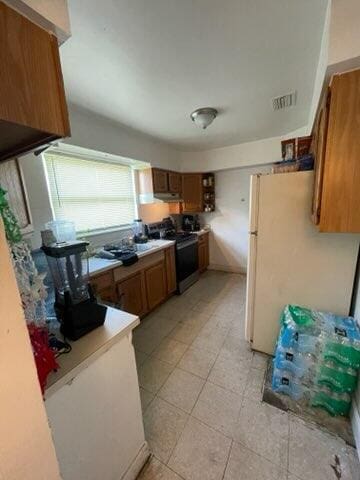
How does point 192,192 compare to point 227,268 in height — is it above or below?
above

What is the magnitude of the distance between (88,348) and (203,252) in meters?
3.41

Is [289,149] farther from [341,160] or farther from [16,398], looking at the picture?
[16,398]

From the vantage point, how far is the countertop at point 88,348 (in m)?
0.79

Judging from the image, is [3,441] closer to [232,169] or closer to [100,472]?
[100,472]

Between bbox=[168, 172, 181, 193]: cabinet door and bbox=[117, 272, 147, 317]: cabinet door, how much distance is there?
72.5 inches

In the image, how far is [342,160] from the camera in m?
1.14

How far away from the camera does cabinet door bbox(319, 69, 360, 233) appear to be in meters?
1.06

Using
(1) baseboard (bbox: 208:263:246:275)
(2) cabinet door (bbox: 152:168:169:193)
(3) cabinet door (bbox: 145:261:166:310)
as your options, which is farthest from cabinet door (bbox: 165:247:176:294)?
(1) baseboard (bbox: 208:263:246:275)

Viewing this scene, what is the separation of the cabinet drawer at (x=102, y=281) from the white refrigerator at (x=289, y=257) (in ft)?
4.65

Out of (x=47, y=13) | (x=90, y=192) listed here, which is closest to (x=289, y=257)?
(x=47, y=13)

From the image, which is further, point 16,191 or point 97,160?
point 97,160

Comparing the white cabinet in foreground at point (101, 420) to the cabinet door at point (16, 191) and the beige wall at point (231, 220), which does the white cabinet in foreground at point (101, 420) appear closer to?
the cabinet door at point (16, 191)

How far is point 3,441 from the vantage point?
1.57ft

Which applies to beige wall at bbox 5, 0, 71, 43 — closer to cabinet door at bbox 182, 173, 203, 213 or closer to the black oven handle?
the black oven handle
